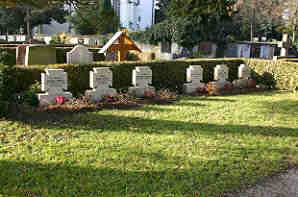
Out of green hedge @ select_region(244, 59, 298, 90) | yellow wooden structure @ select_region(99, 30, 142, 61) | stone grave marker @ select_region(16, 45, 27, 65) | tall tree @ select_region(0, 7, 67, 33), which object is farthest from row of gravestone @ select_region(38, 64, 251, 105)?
tall tree @ select_region(0, 7, 67, 33)

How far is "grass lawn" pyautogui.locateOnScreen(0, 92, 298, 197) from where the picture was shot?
450 cm

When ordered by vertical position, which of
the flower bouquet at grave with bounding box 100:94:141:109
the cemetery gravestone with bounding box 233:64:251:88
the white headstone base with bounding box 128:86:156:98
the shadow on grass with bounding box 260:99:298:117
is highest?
the cemetery gravestone with bounding box 233:64:251:88

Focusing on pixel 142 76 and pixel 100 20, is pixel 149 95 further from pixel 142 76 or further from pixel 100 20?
pixel 100 20

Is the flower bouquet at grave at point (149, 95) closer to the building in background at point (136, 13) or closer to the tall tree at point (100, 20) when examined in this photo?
the tall tree at point (100, 20)

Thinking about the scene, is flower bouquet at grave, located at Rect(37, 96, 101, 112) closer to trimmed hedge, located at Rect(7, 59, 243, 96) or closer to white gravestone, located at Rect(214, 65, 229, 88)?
trimmed hedge, located at Rect(7, 59, 243, 96)

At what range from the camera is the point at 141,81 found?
1040cm

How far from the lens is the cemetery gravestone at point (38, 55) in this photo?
1341cm

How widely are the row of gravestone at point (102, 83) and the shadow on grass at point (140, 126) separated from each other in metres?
1.04

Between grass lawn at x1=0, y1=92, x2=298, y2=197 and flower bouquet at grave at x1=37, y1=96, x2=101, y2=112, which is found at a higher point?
flower bouquet at grave at x1=37, y1=96, x2=101, y2=112

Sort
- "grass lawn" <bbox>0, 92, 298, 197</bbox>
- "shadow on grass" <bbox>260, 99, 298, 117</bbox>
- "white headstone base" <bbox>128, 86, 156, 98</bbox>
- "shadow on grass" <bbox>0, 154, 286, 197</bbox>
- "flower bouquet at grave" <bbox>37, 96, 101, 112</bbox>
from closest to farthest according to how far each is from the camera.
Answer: "shadow on grass" <bbox>0, 154, 286, 197</bbox>, "grass lawn" <bbox>0, 92, 298, 197</bbox>, "flower bouquet at grave" <bbox>37, 96, 101, 112</bbox>, "shadow on grass" <bbox>260, 99, 298, 117</bbox>, "white headstone base" <bbox>128, 86, 156, 98</bbox>

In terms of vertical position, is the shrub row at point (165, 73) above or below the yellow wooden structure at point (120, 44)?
below

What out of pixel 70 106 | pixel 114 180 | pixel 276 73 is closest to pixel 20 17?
pixel 276 73

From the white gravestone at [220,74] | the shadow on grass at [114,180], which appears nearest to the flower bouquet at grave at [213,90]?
the white gravestone at [220,74]

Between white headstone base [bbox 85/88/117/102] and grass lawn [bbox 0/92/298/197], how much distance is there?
110 cm
